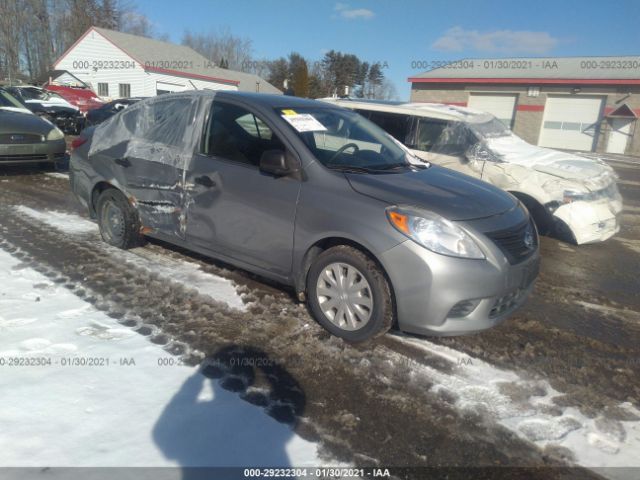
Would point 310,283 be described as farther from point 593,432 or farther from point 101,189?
point 101,189

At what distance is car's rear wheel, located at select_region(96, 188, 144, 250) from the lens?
462 centimetres

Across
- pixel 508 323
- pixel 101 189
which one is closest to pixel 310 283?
pixel 508 323

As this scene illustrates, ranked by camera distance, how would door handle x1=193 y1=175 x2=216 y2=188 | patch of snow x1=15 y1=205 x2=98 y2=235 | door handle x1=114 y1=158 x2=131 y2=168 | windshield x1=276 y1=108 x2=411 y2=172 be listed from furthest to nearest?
patch of snow x1=15 y1=205 x2=98 y2=235
door handle x1=114 y1=158 x2=131 y2=168
door handle x1=193 y1=175 x2=216 y2=188
windshield x1=276 y1=108 x2=411 y2=172

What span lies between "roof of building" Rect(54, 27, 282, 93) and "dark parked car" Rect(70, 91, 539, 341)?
30602mm

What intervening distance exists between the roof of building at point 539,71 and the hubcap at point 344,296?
3044 centimetres

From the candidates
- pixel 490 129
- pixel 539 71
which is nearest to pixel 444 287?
pixel 490 129

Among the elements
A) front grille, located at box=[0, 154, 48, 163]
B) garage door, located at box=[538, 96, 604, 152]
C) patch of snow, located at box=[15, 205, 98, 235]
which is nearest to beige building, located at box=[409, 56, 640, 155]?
garage door, located at box=[538, 96, 604, 152]

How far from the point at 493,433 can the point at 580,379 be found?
0.98 meters

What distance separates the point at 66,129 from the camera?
15.8m

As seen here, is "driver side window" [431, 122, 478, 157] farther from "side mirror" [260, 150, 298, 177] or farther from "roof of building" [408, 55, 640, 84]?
"roof of building" [408, 55, 640, 84]

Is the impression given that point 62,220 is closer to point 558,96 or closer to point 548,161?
point 548,161

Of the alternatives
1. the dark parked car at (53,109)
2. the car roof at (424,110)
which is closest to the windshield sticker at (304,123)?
the car roof at (424,110)

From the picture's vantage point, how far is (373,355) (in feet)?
10.3

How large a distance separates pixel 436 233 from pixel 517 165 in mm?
3732
